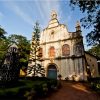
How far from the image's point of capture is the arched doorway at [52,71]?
27978 mm

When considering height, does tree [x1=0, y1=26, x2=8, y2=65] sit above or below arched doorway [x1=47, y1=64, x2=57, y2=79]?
above

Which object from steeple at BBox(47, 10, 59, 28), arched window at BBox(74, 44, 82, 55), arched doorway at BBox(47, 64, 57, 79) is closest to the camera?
arched window at BBox(74, 44, 82, 55)

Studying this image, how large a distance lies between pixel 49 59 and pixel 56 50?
7.28 feet

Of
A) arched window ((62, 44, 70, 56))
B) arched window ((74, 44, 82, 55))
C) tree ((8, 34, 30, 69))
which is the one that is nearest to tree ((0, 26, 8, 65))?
tree ((8, 34, 30, 69))

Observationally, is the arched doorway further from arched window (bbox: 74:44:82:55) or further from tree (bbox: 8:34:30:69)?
tree (bbox: 8:34:30:69)

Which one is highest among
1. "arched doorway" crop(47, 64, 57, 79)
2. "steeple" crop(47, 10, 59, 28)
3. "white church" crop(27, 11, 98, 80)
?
"steeple" crop(47, 10, 59, 28)

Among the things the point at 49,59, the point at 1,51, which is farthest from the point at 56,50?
the point at 1,51

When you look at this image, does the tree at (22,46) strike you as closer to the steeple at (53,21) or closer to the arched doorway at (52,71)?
the arched doorway at (52,71)

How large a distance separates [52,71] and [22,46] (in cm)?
1168

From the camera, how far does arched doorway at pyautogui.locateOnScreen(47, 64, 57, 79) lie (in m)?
28.0

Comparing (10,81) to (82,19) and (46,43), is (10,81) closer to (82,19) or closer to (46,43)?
(82,19)

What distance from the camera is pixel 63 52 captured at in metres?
27.5

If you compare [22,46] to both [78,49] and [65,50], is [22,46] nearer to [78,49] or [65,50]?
[65,50]

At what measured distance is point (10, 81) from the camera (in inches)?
582
